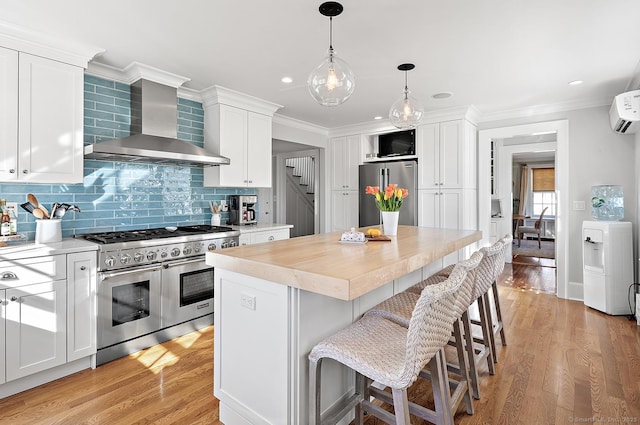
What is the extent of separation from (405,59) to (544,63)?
126cm

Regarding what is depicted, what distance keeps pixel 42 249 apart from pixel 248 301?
1631 mm

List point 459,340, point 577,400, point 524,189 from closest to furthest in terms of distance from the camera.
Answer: point 459,340, point 577,400, point 524,189

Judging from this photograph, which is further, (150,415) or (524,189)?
(524,189)

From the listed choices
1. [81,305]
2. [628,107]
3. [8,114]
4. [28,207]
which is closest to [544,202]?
[628,107]

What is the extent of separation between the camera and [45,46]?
2.52m

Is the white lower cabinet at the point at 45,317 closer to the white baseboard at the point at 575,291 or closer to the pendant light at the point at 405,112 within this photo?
the pendant light at the point at 405,112

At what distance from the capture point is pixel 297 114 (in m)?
4.87

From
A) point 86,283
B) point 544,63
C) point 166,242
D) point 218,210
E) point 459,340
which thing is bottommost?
point 459,340

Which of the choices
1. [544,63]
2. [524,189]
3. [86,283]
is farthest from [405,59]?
[524,189]

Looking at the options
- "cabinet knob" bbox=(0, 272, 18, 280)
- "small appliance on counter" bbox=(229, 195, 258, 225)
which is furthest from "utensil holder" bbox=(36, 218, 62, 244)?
"small appliance on counter" bbox=(229, 195, 258, 225)

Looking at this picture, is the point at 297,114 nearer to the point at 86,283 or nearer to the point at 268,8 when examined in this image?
the point at 268,8

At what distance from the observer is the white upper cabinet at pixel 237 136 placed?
12.5ft

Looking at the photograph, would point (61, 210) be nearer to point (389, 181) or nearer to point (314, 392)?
point (314, 392)

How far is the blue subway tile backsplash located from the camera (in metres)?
2.92
